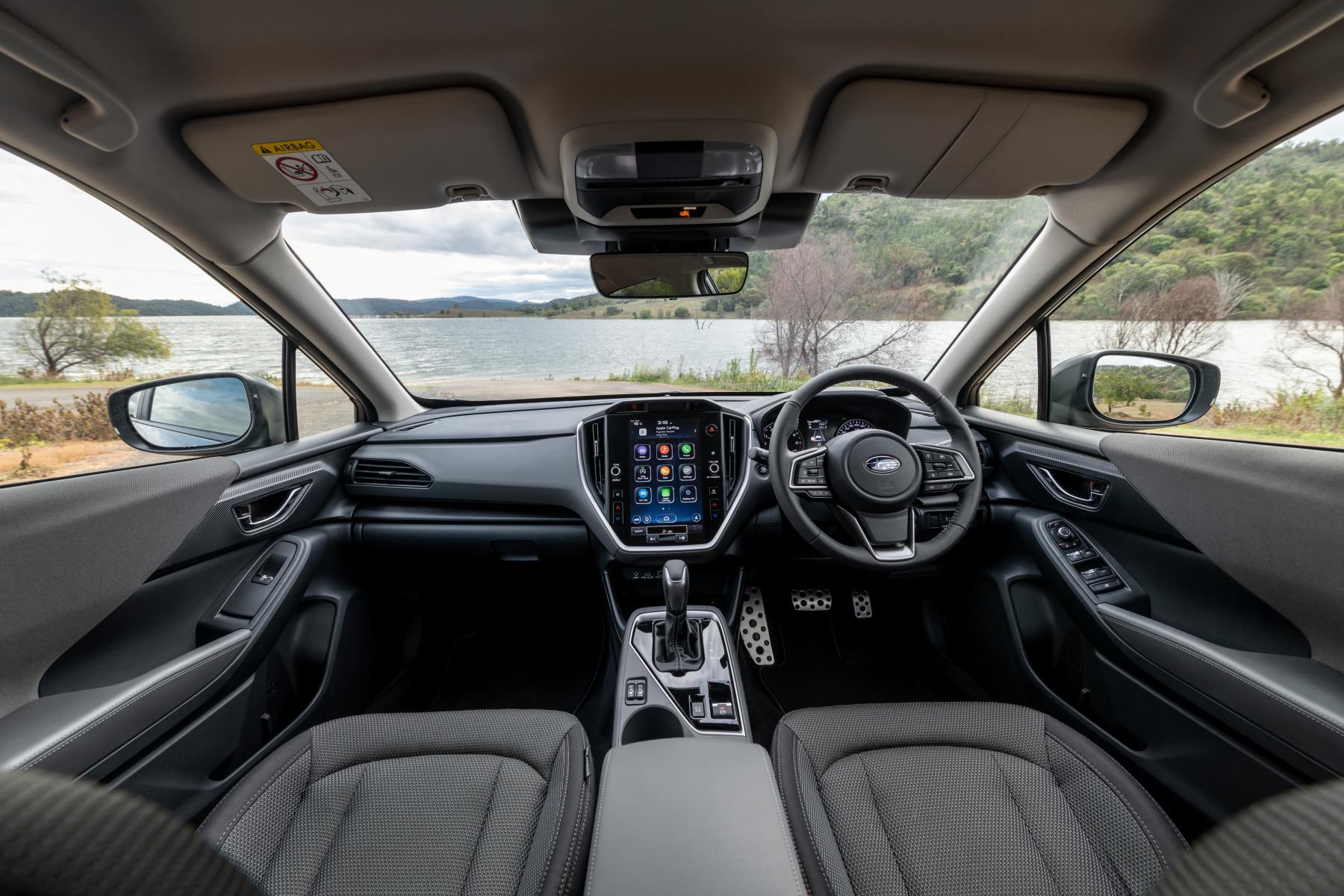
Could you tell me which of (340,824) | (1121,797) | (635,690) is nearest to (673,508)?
(635,690)

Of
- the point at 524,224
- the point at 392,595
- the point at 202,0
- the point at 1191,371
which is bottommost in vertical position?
the point at 392,595

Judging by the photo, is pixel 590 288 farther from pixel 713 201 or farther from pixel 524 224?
pixel 713 201

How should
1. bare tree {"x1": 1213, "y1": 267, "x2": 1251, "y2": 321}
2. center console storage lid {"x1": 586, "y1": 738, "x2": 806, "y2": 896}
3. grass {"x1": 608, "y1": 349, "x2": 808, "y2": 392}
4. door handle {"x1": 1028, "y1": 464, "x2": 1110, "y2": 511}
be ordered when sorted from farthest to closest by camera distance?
grass {"x1": 608, "y1": 349, "x2": 808, "y2": 392}
door handle {"x1": 1028, "y1": 464, "x2": 1110, "y2": 511}
bare tree {"x1": 1213, "y1": 267, "x2": 1251, "y2": 321}
center console storage lid {"x1": 586, "y1": 738, "x2": 806, "y2": 896}

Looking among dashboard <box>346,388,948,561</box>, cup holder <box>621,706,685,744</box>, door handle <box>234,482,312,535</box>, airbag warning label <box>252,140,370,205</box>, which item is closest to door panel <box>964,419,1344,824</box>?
dashboard <box>346,388,948,561</box>

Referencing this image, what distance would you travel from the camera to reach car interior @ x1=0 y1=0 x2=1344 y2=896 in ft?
3.78

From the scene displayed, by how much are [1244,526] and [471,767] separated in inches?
85.7

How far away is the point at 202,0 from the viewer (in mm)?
1161

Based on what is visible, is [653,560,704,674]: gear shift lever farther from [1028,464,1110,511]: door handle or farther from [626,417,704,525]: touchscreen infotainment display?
[1028,464,1110,511]: door handle

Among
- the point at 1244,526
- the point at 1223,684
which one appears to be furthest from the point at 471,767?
the point at 1244,526

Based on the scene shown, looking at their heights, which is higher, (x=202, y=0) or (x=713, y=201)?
(x=202, y=0)

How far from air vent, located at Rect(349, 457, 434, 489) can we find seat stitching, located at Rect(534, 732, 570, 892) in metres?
1.46

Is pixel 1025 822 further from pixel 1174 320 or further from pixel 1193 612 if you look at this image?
pixel 1174 320

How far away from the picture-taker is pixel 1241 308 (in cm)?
173

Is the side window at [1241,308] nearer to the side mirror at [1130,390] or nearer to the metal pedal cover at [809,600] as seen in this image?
the side mirror at [1130,390]
